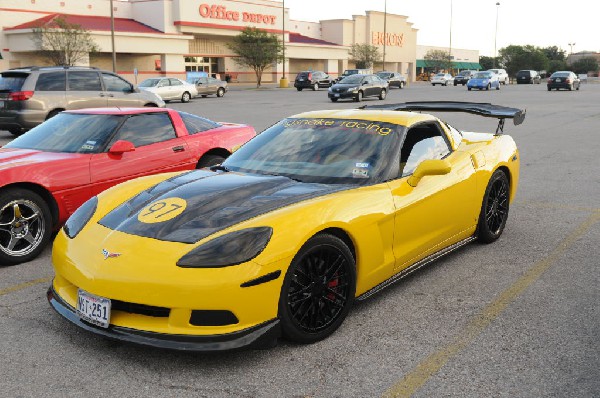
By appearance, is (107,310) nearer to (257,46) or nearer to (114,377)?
(114,377)

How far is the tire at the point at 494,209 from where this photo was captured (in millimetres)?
5645

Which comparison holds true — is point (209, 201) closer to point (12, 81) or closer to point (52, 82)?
point (52, 82)

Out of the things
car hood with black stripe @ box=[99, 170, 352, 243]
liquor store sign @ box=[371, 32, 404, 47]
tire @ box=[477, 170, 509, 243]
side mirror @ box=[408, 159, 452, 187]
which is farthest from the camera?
liquor store sign @ box=[371, 32, 404, 47]

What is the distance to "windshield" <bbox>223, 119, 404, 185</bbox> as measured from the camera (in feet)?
14.4

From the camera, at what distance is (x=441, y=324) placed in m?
4.00

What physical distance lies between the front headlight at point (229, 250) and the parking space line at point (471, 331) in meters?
1.04

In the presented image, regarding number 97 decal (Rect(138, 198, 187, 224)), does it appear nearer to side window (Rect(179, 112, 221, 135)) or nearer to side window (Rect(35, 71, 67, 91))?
side window (Rect(179, 112, 221, 135))

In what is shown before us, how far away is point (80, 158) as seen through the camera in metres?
5.76

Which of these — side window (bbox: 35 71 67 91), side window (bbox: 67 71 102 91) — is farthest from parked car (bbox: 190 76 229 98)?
side window (bbox: 35 71 67 91)

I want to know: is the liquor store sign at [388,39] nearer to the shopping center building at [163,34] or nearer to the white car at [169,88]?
the shopping center building at [163,34]

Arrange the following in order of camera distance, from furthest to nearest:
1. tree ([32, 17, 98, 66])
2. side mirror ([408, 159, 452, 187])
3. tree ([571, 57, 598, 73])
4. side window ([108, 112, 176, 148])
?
tree ([571, 57, 598, 73])
tree ([32, 17, 98, 66])
side window ([108, 112, 176, 148])
side mirror ([408, 159, 452, 187])

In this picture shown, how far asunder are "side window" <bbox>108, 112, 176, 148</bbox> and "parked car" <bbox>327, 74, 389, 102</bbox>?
25842 millimetres

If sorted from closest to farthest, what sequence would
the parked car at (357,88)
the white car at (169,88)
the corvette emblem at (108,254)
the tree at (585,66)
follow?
the corvette emblem at (108,254) → the white car at (169,88) → the parked car at (357,88) → the tree at (585,66)

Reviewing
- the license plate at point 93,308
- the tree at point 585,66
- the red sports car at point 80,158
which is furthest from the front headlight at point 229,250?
the tree at point 585,66
